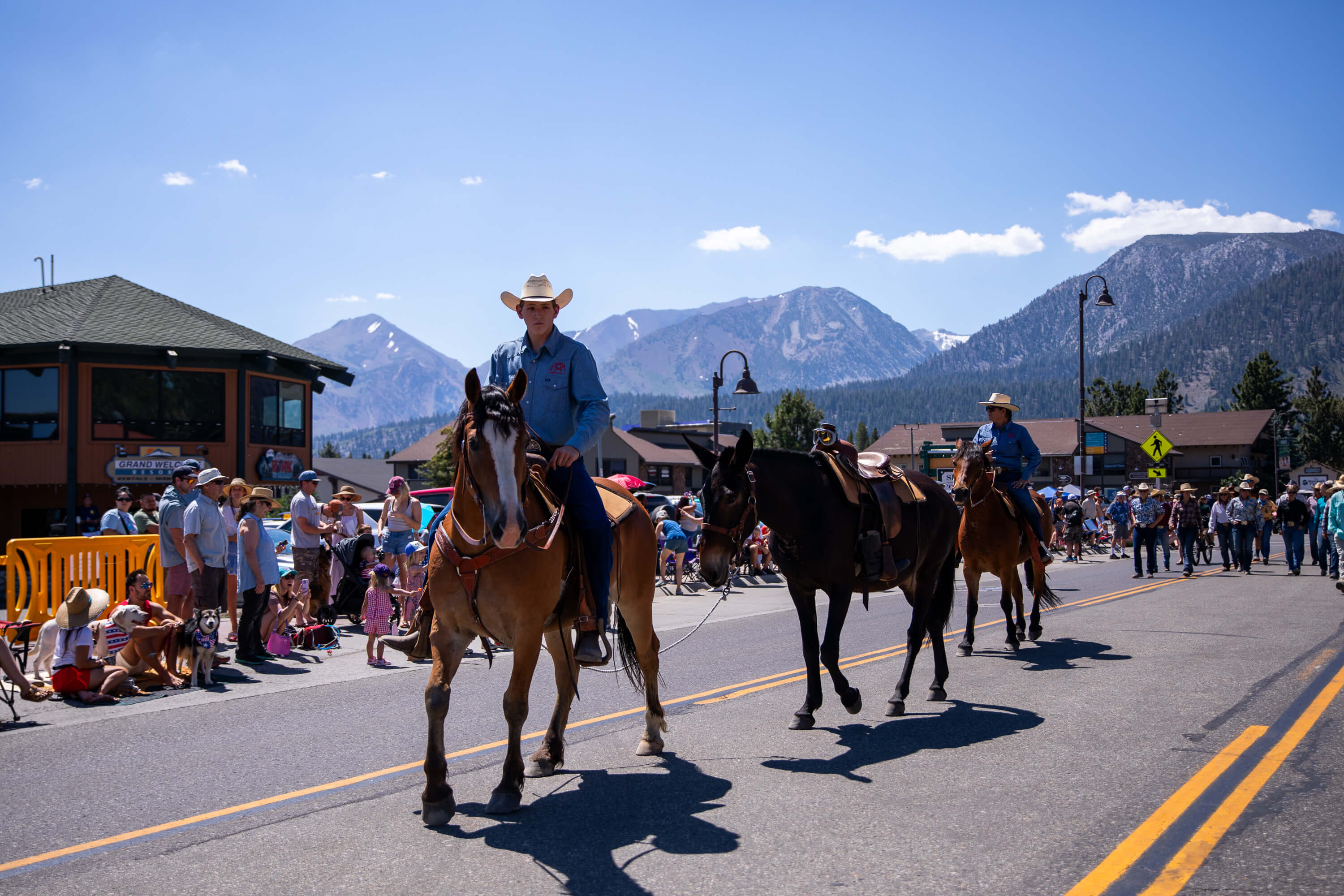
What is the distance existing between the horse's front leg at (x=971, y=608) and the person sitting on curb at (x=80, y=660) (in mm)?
8408

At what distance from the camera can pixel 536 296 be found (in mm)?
6020

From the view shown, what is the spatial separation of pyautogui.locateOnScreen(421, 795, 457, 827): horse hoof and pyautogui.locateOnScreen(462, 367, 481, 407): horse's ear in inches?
78.3

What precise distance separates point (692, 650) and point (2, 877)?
7651 millimetres

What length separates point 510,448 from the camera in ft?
15.8

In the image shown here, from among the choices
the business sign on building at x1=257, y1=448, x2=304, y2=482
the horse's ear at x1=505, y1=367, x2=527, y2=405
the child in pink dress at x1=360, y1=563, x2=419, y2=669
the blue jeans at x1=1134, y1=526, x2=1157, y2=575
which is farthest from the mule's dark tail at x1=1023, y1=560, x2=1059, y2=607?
the business sign on building at x1=257, y1=448, x2=304, y2=482

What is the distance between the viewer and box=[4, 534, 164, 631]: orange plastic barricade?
11.8m

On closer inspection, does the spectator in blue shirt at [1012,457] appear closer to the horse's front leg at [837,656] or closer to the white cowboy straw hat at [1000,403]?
the white cowboy straw hat at [1000,403]

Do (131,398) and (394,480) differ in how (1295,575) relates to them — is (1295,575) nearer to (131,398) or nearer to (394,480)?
(394,480)

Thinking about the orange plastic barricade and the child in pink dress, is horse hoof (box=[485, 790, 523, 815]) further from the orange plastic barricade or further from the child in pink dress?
the orange plastic barricade

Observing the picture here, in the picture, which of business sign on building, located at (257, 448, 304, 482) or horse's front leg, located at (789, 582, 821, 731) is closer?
horse's front leg, located at (789, 582, 821, 731)

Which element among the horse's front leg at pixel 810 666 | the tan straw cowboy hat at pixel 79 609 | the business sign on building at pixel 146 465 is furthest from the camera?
the business sign on building at pixel 146 465

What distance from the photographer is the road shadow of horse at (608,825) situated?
431 cm

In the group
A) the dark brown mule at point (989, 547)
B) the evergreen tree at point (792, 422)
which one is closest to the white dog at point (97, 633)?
the dark brown mule at point (989, 547)

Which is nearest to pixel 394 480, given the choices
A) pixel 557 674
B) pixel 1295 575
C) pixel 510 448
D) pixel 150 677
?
pixel 150 677
